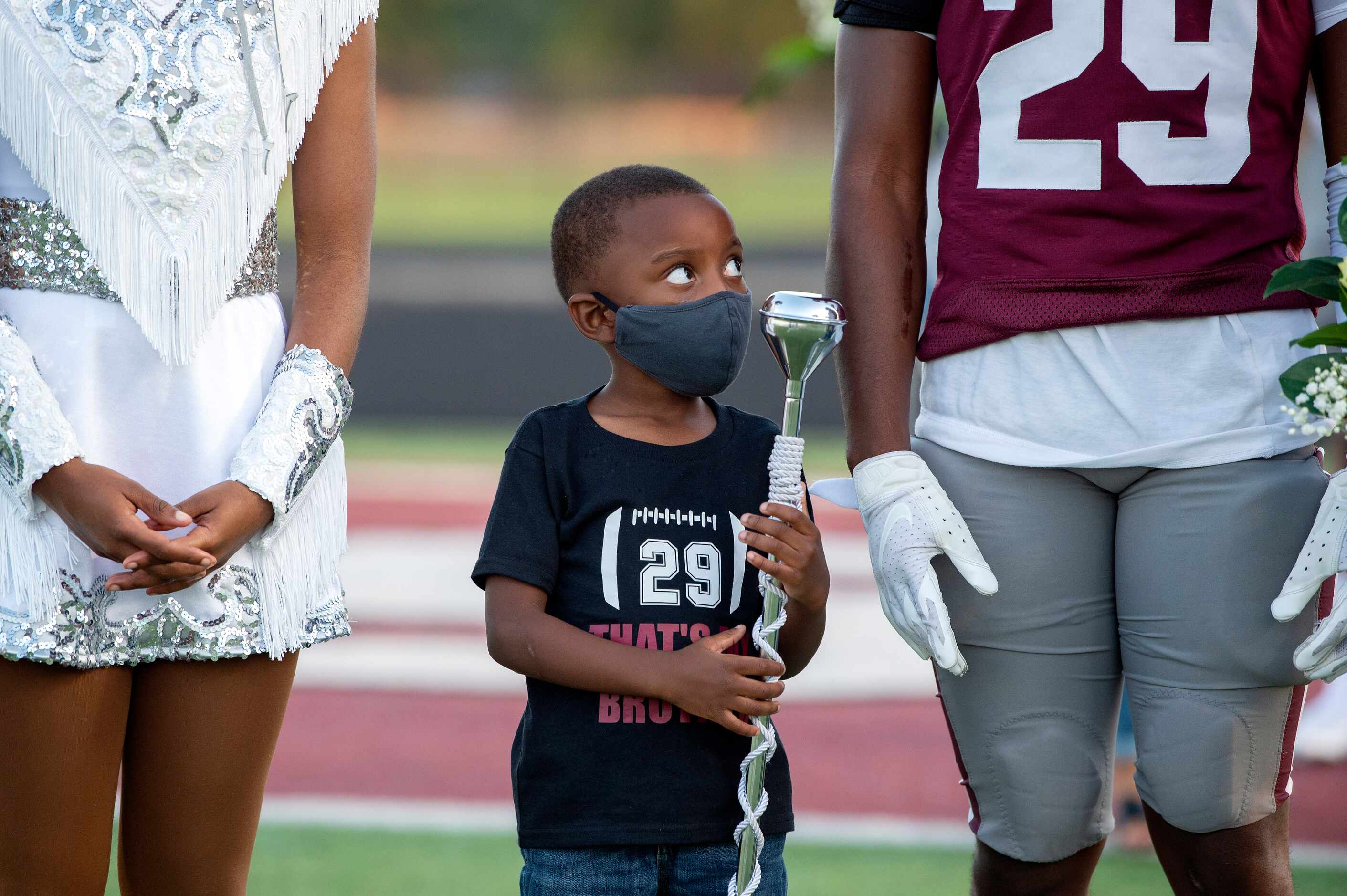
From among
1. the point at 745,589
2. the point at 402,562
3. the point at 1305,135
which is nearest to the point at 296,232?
the point at 745,589

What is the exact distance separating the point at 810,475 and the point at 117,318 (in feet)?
23.7

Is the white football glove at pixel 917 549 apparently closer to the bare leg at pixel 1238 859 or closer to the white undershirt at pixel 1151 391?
the white undershirt at pixel 1151 391

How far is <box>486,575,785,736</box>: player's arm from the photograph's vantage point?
196 centimetres

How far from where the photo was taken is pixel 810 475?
896 centimetres

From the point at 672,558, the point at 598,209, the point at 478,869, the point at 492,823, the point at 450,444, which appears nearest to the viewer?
the point at 672,558

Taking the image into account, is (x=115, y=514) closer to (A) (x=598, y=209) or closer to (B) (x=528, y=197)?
(A) (x=598, y=209)

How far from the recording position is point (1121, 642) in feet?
6.97

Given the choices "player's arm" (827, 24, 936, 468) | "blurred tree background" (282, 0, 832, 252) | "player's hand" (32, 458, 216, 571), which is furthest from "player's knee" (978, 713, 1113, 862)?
"blurred tree background" (282, 0, 832, 252)

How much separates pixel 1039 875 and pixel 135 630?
1.31 meters

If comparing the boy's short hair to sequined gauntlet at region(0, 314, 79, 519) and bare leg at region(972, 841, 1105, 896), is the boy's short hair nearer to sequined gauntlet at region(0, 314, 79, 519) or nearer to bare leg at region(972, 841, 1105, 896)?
sequined gauntlet at region(0, 314, 79, 519)

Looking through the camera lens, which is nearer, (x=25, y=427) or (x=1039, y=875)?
(x=25, y=427)

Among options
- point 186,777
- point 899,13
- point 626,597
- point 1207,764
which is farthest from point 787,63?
point 186,777

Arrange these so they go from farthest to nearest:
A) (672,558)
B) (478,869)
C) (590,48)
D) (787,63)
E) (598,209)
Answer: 1. (590,48)
2. (787,63)
3. (478,869)
4. (598,209)
5. (672,558)

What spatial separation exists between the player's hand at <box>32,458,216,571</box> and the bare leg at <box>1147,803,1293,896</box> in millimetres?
1386
